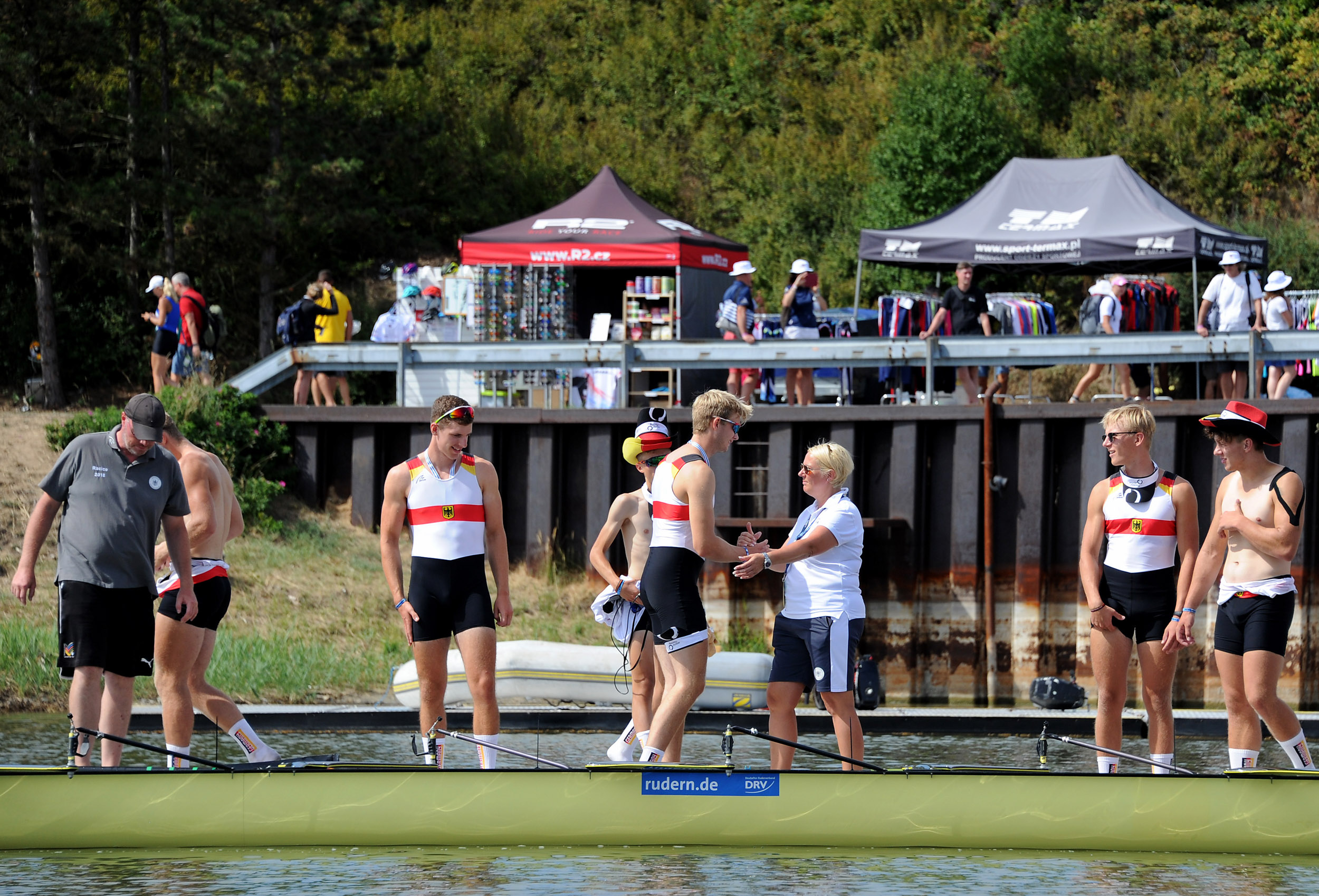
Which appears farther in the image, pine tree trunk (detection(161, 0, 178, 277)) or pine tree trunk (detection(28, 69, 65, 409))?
pine tree trunk (detection(161, 0, 178, 277))

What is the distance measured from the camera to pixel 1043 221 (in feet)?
65.7

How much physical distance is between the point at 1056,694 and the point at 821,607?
18.1 feet

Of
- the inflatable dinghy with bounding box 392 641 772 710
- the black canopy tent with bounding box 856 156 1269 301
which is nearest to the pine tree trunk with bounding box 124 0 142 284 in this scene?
the black canopy tent with bounding box 856 156 1269 301

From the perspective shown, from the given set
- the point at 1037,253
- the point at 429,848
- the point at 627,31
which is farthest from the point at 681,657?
the point at 627,31

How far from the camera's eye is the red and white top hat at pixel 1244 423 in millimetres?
7906

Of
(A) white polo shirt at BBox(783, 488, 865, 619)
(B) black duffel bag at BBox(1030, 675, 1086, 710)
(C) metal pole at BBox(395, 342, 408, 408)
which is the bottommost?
(B) black duffel bag at BBox(1030, 675, 1086, 710)

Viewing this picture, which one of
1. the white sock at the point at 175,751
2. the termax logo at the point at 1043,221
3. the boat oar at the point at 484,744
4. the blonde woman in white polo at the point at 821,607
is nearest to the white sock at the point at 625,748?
the boat oar at the point at 484,744

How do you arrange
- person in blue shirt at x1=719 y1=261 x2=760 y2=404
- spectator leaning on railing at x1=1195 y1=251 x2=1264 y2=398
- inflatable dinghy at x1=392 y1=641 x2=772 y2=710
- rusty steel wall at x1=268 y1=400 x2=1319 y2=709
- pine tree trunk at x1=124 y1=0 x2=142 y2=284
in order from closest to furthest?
inflatable dinghy at x1=392 y1=641 x2=772 y2=710 < rusty steel wall at x1=268 y1=400 x2=1319 y2=709 < spectator leaning on railing at x1=1195 y1=251 x2=1264 y2=398 < person in blue shirt at x1=719 y1=261 x2=760 y2=404 < pine tree trunk at x1=124 y1=0 x2=142 y2=284

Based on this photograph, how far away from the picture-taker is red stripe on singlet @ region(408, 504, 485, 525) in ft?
27.2

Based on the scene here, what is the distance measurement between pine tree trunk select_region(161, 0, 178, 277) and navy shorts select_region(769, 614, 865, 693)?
2051 centimetres

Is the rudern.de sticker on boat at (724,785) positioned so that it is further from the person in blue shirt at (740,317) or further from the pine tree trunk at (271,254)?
the pine tree trunk at (271,254)

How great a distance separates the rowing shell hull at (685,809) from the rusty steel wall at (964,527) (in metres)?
6.73

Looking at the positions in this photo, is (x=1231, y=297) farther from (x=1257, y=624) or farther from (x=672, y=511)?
(x=672, y=511)

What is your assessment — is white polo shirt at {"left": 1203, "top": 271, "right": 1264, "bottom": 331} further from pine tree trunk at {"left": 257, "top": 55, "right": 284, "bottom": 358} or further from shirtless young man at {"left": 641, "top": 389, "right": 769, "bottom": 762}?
pine tree trunk at {"left": 257, "top": 55, "right": 284, "bottom": 358}
